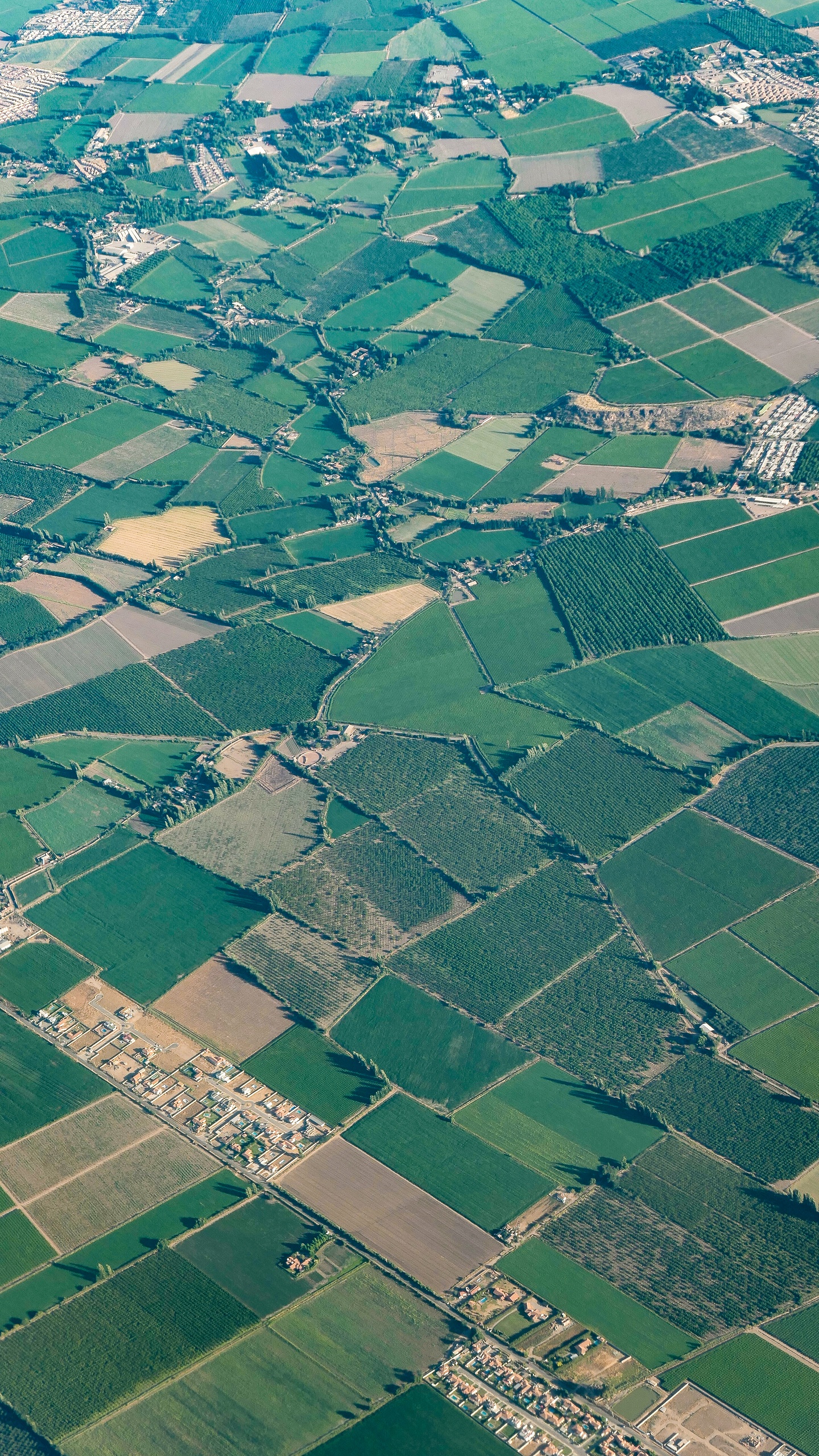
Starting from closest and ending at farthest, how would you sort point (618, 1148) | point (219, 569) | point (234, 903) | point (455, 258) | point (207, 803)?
point (618, 1148) < point (234, 903) < point (207, 803) < point (219, 569) < point (455, 258)

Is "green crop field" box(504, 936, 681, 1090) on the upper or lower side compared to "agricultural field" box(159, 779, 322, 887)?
lower

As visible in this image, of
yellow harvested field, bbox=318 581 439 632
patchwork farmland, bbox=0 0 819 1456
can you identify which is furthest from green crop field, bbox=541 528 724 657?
yellow harvested field, bbox=318 581 439 632

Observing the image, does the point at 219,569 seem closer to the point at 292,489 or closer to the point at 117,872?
the point at 292,489

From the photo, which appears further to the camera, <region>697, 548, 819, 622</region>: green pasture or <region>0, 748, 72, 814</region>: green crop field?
<region>697, 548, 819, 622</region>: green pasture

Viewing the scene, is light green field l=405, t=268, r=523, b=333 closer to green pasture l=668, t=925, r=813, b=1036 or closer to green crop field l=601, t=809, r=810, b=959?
green crop field l=601, t=809, r=810, b=959

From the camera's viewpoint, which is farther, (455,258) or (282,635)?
(455,258)

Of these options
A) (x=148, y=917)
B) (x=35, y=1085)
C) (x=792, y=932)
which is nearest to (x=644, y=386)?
(x=792, y=932)

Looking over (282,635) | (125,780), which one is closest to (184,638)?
(282,635)
